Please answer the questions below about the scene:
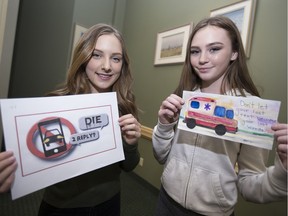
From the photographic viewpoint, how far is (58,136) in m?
0.74

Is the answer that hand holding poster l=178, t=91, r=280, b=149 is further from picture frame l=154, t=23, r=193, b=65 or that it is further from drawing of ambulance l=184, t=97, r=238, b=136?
picture frame l=154, t=23, r=193, b=65

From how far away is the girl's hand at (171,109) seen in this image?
85 cm

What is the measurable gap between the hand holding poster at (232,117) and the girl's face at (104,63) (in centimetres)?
37

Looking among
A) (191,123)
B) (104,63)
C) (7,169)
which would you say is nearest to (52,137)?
(7,169)

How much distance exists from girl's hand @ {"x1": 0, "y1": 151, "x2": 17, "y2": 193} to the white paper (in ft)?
0.07

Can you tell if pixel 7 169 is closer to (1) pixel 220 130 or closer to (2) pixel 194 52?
(1) pixel 220 130

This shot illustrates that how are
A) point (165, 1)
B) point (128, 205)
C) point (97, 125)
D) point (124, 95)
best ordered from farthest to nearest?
1. point (165, 1)
2. point (128, 205)
3. point (124, 95)
4. point (97, 125)

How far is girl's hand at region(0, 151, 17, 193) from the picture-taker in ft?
1.99

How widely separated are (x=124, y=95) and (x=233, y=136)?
0.56 m

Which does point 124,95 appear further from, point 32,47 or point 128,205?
point 32,47

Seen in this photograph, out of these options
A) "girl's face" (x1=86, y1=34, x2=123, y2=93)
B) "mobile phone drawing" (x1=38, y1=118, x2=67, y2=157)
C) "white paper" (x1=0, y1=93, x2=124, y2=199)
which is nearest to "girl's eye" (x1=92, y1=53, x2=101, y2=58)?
"girl's face" (x1=86, y1=34, x2=123, y2=93)

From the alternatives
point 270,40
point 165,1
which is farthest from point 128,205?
point 165,1

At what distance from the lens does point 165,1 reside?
262 cm

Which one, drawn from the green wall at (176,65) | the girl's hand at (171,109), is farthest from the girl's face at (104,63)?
the green wall at (176,65)
